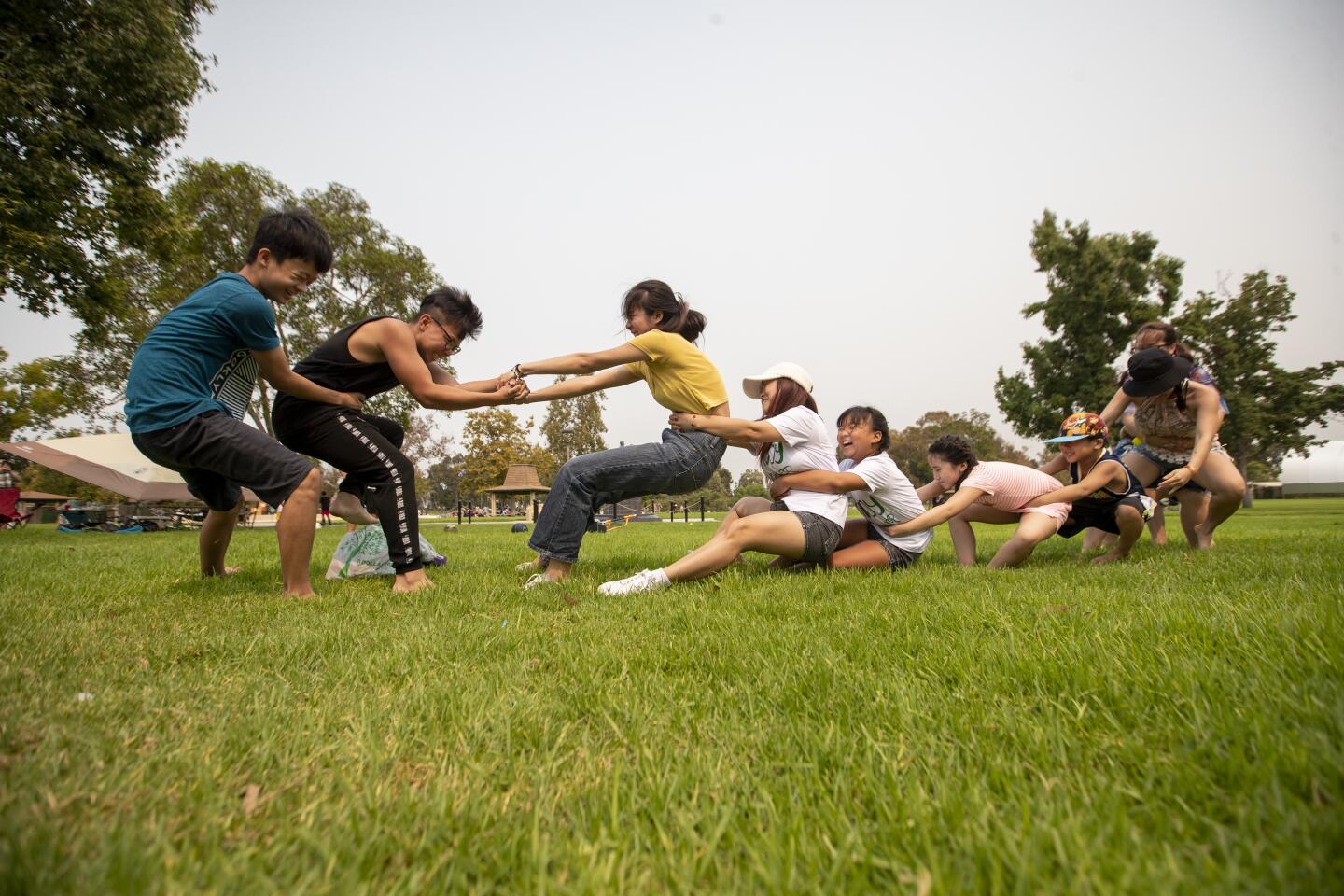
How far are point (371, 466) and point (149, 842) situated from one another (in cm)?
368

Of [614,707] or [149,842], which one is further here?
[614,707]

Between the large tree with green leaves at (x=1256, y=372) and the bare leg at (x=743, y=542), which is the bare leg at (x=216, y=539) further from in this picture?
the large tree with green leaves at (x=1256, y=372)

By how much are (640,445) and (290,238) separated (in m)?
2.73

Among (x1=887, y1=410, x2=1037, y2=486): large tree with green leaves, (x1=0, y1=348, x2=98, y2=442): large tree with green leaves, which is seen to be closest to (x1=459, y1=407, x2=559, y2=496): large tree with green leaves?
(x1=0, y1=348, x2=98, y2=442): large tree with green leaves

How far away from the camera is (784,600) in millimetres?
3457

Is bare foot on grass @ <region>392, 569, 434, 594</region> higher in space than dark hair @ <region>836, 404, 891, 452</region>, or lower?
lower

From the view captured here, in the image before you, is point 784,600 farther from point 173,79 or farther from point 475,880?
point 173,79

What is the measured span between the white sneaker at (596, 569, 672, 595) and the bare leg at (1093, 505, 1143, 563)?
392 centimetres

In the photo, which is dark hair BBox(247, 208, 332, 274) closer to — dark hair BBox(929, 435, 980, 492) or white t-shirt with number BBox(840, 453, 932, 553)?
white t-shirt with number BBox(840, 453, 932, 553)

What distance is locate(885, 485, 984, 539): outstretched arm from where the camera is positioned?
191 inches

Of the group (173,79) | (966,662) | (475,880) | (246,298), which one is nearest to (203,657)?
(475,880)

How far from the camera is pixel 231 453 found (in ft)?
12.8

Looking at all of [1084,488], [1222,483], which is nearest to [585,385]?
[1084,488]

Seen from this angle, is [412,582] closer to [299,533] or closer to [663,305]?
[299,533]
